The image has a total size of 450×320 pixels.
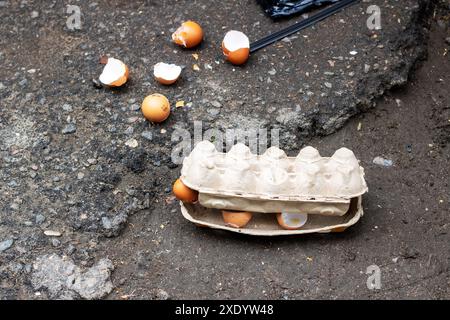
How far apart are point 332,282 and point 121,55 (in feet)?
5.15

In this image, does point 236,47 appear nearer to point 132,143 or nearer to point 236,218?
point 132,143

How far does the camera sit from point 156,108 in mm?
3094

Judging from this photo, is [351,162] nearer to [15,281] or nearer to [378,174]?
[378,174]

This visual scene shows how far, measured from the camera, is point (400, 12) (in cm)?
363

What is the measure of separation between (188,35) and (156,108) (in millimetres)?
500

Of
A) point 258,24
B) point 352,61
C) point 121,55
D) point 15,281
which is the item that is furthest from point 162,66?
point 15,281

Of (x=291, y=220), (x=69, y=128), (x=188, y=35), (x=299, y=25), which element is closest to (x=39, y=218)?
(x=69, y=128)

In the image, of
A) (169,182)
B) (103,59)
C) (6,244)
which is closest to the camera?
(6,244)

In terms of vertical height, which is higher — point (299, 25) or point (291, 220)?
point (299, 25)

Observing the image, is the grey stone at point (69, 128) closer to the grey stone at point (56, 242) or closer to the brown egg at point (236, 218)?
the grey stone at point (56, 242)

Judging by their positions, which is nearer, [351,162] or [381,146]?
[351,162]

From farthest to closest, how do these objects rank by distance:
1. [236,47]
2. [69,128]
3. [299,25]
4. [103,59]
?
[299,25] < [103,59] < [236,47] < [69,128]

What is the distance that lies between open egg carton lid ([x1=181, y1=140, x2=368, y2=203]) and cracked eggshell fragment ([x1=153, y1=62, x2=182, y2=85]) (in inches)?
25.6

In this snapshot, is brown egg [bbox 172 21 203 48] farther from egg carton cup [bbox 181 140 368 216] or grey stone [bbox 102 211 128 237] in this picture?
grey stone [bbox 102 211 128 237]
